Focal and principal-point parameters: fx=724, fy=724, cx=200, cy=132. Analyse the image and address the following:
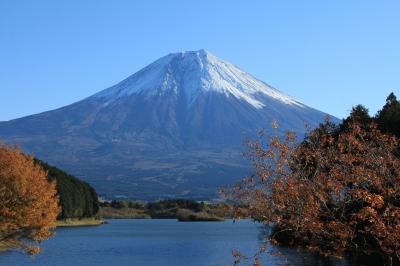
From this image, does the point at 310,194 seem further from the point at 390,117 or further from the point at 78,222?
the point at 78,222

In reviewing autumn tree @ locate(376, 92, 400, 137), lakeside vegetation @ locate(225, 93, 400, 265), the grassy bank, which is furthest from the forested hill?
lakeside vegetation @ locate(225, 93, 400, 265)

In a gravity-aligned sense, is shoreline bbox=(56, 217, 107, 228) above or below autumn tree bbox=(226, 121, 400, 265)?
below

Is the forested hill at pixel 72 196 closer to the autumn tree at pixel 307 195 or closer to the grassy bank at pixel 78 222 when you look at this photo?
the grassy bank at pixel 78 222

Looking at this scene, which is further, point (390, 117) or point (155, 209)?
point (155, 209)

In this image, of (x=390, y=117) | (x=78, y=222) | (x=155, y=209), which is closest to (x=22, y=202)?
(x=390, y=117)

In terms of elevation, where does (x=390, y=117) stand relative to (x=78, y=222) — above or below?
above

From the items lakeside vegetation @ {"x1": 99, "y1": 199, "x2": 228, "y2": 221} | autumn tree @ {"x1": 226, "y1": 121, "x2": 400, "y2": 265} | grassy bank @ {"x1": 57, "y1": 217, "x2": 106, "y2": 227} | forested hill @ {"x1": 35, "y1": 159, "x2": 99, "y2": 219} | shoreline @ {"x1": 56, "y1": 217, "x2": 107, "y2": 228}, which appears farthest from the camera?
lakeside vegetation @ {"x1": 99, "y1": 199, "x2": 228, "y2": 221}

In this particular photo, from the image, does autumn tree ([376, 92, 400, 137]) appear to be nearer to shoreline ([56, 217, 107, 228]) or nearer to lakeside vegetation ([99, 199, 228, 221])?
shoreline ([56, 217, 107, 228])

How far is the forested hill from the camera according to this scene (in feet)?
347

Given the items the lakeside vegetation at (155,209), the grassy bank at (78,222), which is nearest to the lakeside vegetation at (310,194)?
the grassy bank at (78,222)

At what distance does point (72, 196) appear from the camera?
4380 inches

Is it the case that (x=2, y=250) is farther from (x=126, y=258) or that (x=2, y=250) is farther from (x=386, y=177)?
(x=386, y=177)

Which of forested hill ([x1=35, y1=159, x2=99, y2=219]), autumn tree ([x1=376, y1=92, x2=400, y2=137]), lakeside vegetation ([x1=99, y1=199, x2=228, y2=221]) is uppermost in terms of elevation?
autumn tree ([x1=376, y1=92, x2=400, y2=137])

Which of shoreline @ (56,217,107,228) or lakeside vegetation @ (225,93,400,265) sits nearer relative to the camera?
lakeside vegetation @ (225,93,400,265)
